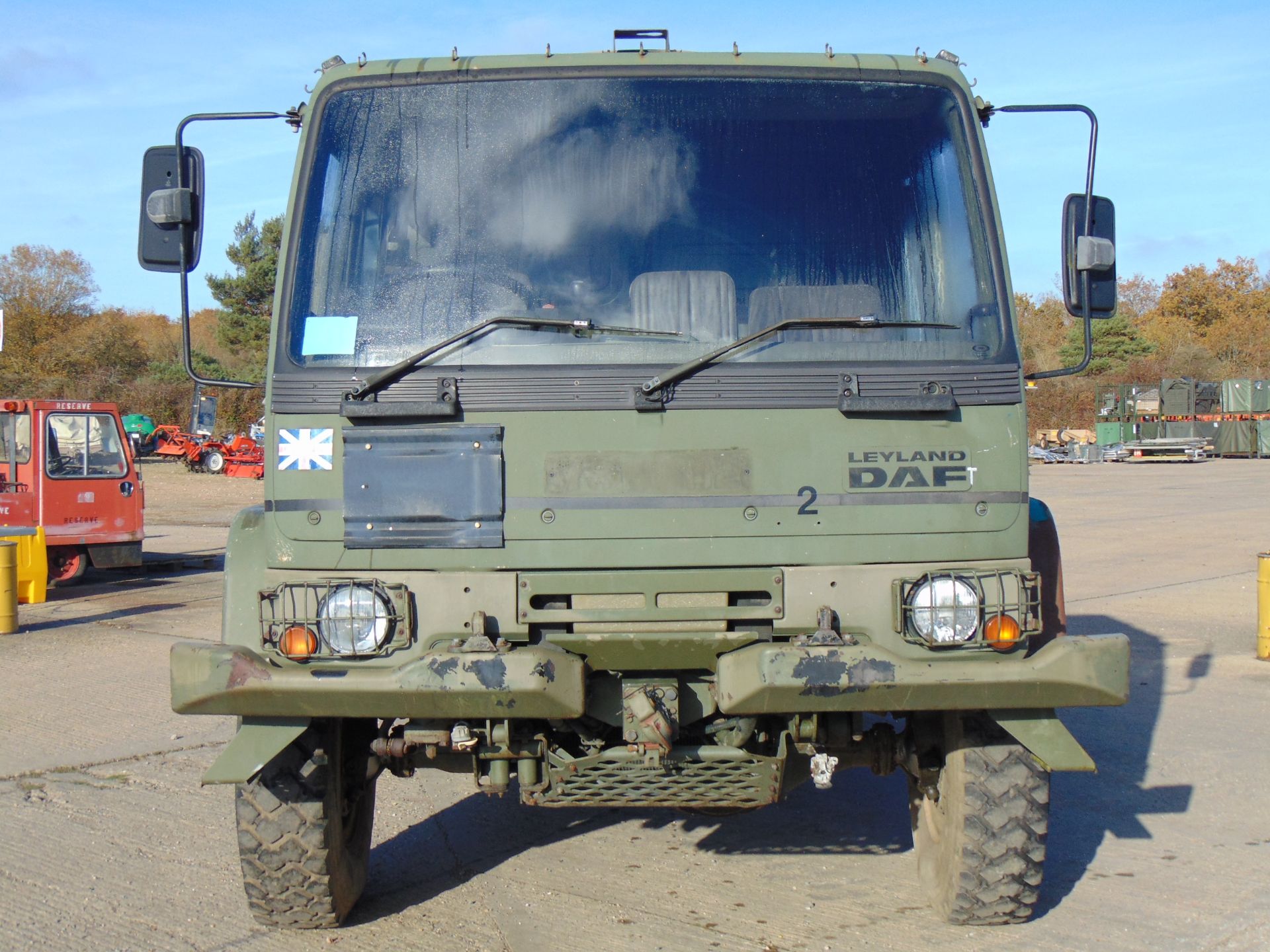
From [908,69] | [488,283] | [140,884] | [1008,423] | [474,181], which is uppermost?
[908,69]

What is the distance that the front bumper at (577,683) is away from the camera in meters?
3.42

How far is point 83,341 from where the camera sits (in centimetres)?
5116

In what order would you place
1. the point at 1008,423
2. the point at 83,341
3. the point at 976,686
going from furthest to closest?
the point at 83,341
the point at 1008,423
the point at 976,686

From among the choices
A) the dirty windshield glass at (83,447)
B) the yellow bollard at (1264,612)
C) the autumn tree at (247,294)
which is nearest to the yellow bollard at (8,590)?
the dirty windshield glass at (83,447)

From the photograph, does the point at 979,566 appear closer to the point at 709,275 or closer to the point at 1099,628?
the point at 709,275

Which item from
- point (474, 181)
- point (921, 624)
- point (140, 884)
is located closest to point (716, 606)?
point (921, 624)

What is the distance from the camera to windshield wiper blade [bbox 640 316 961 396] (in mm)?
3631

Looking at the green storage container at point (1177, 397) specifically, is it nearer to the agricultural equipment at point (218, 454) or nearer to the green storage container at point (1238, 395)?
the green storage container at point (1238, 395)

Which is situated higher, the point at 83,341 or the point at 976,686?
the point at 83,341

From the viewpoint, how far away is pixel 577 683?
11.4 feet

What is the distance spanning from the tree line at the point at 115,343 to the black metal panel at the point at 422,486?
41.0m

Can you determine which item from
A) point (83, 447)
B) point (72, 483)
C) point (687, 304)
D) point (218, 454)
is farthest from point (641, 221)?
point (218, 454)

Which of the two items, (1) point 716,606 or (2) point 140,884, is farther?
(2) point 140,884

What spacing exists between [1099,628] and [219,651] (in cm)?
892
